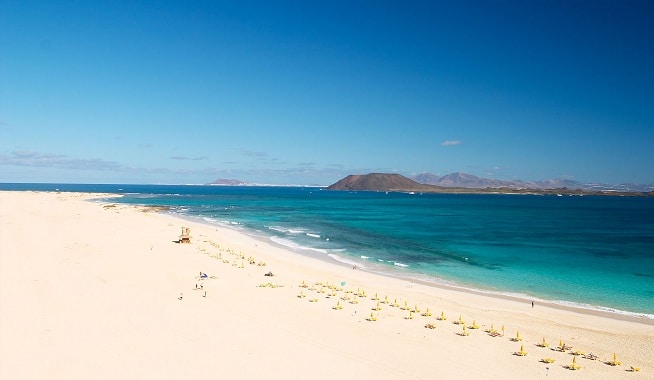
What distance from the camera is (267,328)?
1747 cm

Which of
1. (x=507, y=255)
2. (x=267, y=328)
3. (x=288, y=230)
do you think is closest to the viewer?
(x=267, y=328)

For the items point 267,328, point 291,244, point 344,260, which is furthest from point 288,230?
point 267,328

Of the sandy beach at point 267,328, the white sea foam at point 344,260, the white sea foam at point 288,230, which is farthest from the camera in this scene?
the white sea foam at point 288,230

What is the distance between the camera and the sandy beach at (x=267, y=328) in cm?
1375

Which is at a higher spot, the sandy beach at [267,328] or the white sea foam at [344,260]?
the sandy beach at [267,328]

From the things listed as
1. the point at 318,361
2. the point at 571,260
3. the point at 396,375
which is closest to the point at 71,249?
the point at 318,361

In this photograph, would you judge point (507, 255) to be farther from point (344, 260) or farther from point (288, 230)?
A: point (288, 230)

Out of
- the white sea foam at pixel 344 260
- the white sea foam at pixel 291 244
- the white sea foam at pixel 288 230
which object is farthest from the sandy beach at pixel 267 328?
the white sea foam at pixel 288 230

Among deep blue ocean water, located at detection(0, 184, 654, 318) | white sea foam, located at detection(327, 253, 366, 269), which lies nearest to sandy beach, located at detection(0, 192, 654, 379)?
deep blue ocean water, located at detection(0, 184, 654, 318)

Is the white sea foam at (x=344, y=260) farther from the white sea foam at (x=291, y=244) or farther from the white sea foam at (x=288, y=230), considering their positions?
the white sea foam at (x=288, y=230)

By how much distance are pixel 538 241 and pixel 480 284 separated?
3006cm

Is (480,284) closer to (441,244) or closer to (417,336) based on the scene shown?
(417,336)

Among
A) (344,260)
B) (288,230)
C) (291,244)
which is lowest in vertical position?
(344,260)

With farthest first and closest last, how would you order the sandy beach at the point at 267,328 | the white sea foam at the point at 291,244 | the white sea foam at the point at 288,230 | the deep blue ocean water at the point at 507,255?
the white sea foam at the point at 288,230 < the white sea foam at the point at 291,244 < the deep blue ocean water at the point at 507,255 < the sandy beach at the point at 267,328
